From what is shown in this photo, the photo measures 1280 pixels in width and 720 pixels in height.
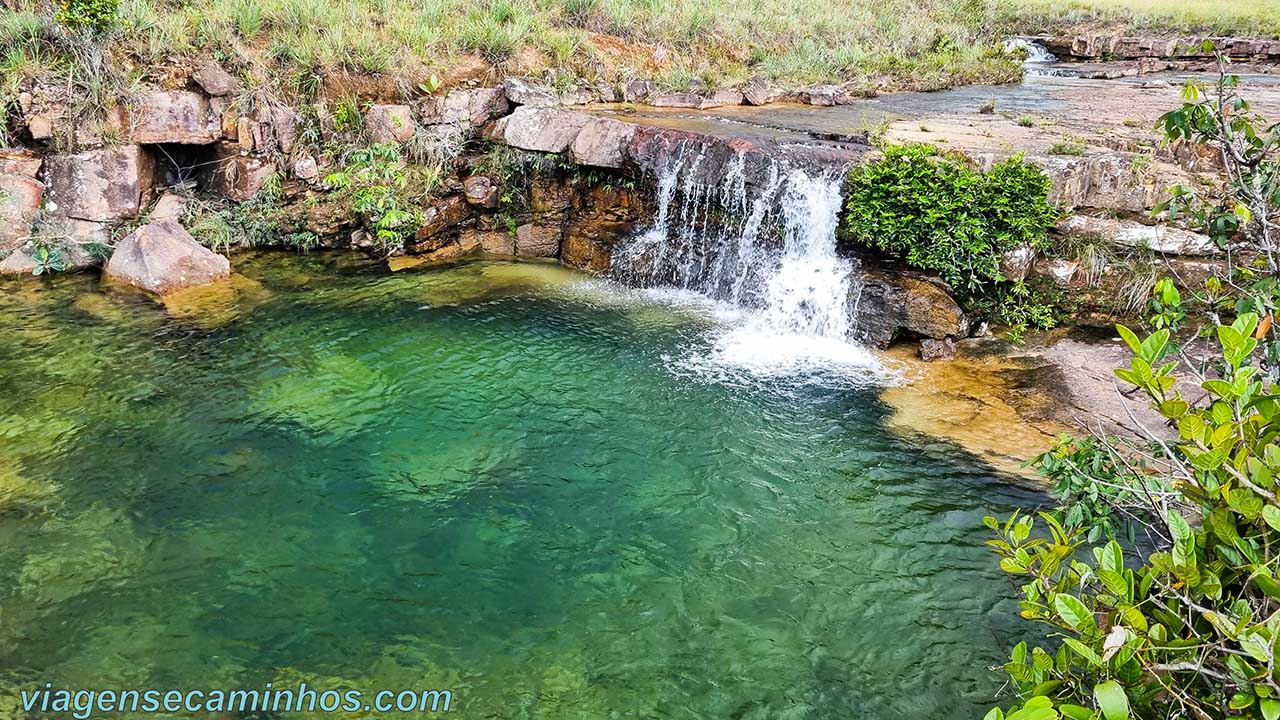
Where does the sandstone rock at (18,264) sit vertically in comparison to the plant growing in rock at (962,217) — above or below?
below

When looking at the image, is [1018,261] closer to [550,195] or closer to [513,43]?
[550,195]

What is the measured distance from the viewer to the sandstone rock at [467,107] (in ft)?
37.3

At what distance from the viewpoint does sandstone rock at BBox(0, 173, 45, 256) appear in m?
9.88

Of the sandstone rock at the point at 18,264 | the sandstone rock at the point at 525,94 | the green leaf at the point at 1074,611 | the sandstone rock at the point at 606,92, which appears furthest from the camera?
the sandstone rock at the point at 606,92

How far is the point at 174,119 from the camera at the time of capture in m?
10.6

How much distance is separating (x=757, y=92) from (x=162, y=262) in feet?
31.5

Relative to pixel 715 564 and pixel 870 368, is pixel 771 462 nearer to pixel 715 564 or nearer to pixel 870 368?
pixel 715 564

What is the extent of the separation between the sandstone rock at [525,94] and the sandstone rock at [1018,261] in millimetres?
6867

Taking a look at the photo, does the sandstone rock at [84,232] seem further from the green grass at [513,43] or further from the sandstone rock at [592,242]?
the sandstone rock at [592,242]

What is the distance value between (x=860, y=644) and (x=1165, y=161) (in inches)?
282

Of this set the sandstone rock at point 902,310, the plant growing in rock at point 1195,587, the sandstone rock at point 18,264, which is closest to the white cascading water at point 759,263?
the sandstone rock at point 902,310

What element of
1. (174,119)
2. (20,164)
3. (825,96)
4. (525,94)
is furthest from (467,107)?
(825,96)

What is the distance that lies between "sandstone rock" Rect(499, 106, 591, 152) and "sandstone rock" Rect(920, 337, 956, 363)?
218 inches

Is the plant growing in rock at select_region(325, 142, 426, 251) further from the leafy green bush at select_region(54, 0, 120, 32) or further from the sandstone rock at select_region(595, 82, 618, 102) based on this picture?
the sandstone rock at select_region(595, 82, 618, 102)
